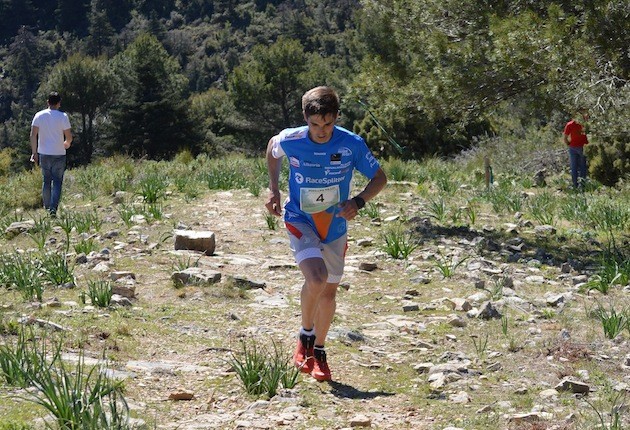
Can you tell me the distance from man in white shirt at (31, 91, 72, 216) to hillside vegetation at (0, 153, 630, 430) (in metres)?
0.65

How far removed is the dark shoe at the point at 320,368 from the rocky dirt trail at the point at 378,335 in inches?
2.2

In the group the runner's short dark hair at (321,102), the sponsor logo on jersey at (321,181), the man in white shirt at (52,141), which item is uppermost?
the runner's short dark hair at (321,102)

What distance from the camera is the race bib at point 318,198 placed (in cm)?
529

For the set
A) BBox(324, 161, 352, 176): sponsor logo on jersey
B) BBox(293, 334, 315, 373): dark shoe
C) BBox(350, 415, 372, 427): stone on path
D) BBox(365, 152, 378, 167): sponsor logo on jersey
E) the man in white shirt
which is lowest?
BBox(350, 415, 372, 427): stone on path

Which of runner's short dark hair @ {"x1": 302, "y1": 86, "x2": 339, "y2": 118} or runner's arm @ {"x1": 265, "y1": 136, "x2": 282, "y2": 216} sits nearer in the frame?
runner's short dark hair @ {"x1": 302, "y1": 86, "x2": 339, "y2": 118}

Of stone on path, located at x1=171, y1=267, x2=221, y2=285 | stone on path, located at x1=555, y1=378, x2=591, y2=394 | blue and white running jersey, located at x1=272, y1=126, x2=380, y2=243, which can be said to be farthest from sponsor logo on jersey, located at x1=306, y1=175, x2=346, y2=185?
stone on path, located at x1=171, y1=267, x2=221, y2=285

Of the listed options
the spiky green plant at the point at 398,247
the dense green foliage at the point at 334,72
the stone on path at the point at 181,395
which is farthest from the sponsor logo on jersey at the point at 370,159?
the dense green foliage at the point at 334,72

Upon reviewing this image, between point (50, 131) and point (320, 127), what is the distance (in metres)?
7.18

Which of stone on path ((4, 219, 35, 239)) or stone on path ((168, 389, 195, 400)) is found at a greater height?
stone on path ((168, 389, 195, 400))

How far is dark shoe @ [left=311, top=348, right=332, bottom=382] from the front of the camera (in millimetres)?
5297

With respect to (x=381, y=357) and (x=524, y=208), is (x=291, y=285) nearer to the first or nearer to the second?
(x=381, y=357)

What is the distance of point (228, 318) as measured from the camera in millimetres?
6738

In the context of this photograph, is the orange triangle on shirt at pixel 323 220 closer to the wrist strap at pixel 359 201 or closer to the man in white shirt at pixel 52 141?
the wrist strap at pixel 359 201

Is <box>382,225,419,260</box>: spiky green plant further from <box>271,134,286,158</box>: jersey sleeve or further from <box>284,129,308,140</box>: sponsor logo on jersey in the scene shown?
<box>284,129,308,140</box>: sponsor logo on jersey
